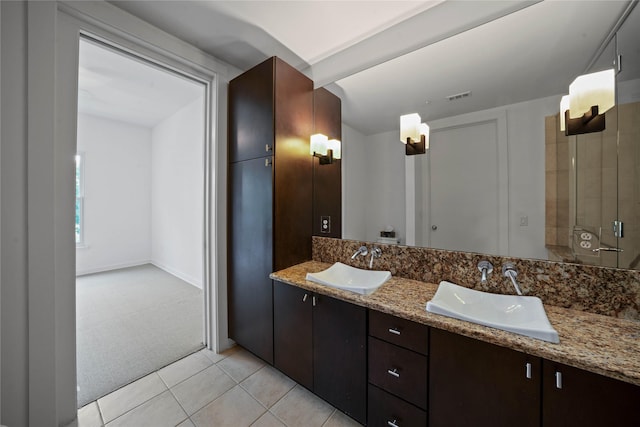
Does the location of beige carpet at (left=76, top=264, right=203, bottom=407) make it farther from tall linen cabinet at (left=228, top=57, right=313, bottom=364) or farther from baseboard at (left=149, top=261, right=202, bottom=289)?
tall linen cabinet at (left=228, top=57, right=313, bottom=364)

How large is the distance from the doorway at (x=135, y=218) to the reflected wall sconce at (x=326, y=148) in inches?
40.0

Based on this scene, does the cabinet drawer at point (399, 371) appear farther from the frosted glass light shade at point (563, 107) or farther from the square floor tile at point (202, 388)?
the frosted glass light shade at point (563, 107)

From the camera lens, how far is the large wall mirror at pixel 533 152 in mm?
1116

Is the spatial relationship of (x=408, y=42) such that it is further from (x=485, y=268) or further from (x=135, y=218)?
(x=135, y=218)

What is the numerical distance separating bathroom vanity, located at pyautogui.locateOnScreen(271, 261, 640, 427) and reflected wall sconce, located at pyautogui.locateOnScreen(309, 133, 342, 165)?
116cm

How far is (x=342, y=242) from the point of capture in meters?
1.95

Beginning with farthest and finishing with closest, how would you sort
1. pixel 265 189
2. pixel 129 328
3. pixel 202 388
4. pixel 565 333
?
pixel 129 328 < pixel 265 189 < pixel 202 388 < pixel 565 333

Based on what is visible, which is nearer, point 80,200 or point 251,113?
point 251,113

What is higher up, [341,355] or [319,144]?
[319,144]

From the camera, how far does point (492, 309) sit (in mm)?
1221

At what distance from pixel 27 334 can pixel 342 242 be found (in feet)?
6.41

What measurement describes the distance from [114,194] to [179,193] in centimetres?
161

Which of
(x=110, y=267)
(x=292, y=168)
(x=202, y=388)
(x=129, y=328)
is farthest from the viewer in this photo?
(x=110, y=267)

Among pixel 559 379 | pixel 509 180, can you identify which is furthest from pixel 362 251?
pixel 559 379
